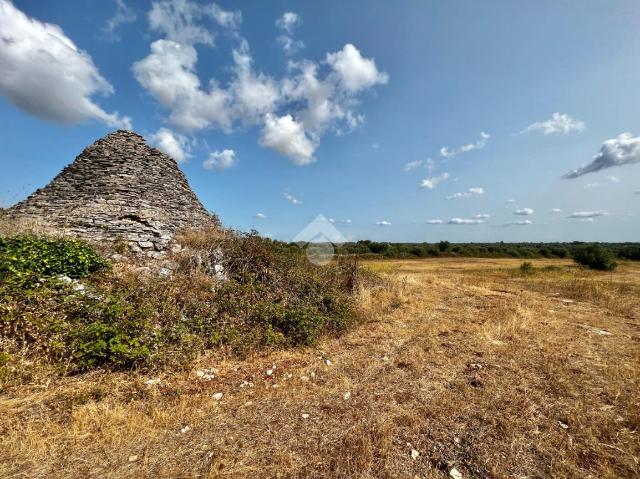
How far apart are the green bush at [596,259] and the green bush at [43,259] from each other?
39.6m

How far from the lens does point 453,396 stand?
389 cm

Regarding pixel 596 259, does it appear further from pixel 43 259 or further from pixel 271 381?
pixel 43 259

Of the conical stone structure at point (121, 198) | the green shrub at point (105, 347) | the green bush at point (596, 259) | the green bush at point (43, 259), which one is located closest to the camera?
the green shrub at point (105, 347)

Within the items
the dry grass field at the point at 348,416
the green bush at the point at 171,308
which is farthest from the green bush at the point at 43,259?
the dry grass field at the point at 348,416

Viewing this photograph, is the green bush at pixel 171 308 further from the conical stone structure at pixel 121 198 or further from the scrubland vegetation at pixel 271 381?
the conical stone structure at pixel 121 198

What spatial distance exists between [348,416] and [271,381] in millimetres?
1416

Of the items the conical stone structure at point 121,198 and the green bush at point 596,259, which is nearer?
the conical stone structure at point 121,198

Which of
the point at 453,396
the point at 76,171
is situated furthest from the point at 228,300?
the point at 76,171

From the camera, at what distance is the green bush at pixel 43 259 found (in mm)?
4996

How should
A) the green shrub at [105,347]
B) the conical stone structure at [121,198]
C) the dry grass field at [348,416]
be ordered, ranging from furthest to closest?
the conical stone structure at [121,198] → the green shrub at [105,347] → the dry grass field at [348,416]

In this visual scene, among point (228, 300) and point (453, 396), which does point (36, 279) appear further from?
point (453, 396)

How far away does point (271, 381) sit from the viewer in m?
4.30

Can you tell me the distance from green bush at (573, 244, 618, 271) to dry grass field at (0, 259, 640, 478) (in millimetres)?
30858

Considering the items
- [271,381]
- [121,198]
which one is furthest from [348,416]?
[121,198]
